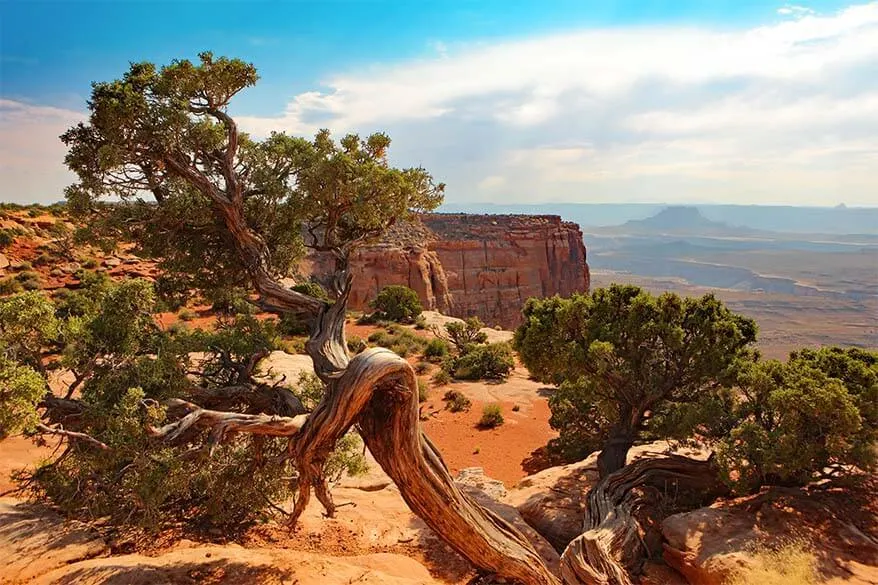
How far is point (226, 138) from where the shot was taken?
8289 millimetres

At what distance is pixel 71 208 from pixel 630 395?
12.1 meters

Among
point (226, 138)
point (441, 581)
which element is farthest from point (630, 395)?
point (226, 138)

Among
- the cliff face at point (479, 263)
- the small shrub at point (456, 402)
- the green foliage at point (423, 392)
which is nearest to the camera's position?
the small shrub at point (456, 402)

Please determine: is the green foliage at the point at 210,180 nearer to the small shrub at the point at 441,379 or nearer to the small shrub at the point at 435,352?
the small shrub at the point at 441,379

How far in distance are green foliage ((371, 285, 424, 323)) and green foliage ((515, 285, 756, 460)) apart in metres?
29.0

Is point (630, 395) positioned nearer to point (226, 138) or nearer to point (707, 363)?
point (707, 363)

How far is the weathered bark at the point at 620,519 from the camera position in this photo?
27.6 ft

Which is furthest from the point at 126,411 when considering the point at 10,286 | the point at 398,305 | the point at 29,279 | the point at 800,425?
the point at 398,305

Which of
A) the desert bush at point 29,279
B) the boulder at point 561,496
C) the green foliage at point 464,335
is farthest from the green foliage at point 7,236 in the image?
the boulder at point 561,496

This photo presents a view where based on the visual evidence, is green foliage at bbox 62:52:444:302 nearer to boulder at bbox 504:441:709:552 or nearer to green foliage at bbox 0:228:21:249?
boulder at bbox 504:441:709:552

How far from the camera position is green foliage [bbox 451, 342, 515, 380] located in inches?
1060

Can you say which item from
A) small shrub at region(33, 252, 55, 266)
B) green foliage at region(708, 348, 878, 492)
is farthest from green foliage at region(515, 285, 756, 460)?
small shrub at region(33, 252, 55, 266)

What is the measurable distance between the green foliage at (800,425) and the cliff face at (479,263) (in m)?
55.4

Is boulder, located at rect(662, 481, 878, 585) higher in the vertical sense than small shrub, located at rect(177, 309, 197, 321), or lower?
lower
